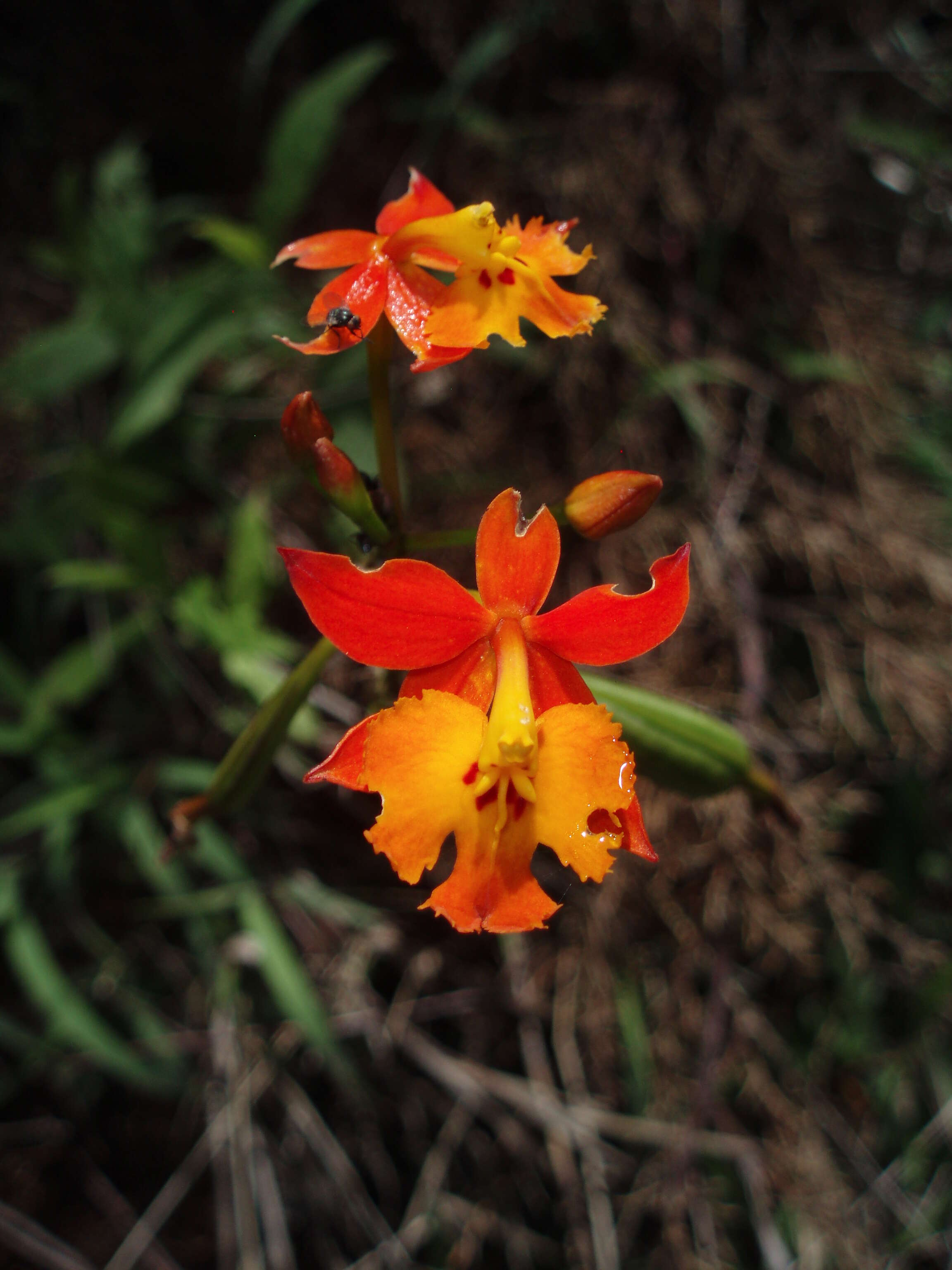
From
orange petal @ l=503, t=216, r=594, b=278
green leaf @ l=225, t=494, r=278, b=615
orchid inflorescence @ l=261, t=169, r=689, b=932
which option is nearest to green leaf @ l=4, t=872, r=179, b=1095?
green leaf @ l=225, t=494, r=278, b=615

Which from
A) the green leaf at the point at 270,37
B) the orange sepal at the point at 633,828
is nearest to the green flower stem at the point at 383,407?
the orange sepal at the point at 633,828

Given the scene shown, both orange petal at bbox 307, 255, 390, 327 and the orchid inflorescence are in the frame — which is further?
orange petal at bbox 307, 255, 390, 327

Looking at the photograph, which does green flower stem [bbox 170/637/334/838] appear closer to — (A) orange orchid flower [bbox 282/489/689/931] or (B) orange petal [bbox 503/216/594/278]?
(A) orange orchid flower [bbox 282/489/689/931]

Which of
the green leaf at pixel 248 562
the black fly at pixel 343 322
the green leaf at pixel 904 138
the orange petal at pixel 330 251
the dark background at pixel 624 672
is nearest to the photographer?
the black fly at pixel 343 322

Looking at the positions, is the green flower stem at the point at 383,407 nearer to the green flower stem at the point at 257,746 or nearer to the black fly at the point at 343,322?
the black fly at the point at 343,322

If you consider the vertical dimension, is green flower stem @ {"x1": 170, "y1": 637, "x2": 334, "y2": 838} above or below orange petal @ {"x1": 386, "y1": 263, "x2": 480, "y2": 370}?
below

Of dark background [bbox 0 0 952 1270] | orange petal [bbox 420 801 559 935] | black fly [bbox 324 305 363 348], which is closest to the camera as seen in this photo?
orange petal [bbox 420 801 559 935]
